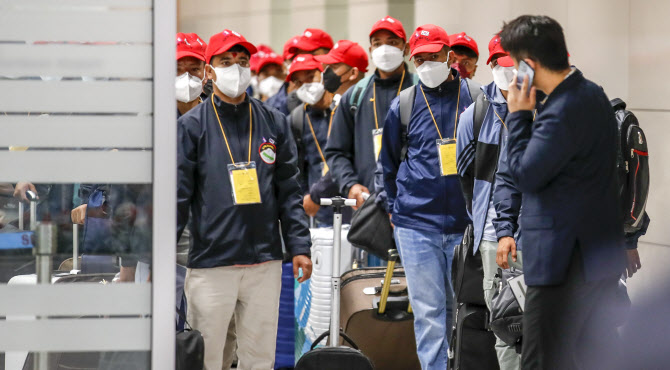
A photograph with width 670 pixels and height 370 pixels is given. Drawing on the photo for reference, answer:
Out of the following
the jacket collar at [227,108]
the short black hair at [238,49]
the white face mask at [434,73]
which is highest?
the short black hair at [238,49]

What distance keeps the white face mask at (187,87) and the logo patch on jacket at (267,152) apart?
792mm

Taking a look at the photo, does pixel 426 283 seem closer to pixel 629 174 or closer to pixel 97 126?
pixel 629 174

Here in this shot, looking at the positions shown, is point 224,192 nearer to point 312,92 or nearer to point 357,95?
point 357,95

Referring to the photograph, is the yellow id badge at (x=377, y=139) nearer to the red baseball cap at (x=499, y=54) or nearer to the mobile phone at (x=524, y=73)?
the red baseball cap at (x=499, y=54)

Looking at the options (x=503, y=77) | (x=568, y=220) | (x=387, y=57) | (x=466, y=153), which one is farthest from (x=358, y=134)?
(x=568, y=220)

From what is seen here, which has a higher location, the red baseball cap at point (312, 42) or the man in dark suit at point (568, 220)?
the red baseball cap at point (312, 42)

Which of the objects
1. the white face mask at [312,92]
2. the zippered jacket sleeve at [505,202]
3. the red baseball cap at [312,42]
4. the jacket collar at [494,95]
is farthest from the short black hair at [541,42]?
the red baseball cap at [312,42]

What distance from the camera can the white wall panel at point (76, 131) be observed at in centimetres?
355

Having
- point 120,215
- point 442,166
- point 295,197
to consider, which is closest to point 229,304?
point 295,197

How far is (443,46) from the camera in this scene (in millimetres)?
6219

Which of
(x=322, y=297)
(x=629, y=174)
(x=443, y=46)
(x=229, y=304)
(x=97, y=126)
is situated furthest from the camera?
(x=322, y=297)

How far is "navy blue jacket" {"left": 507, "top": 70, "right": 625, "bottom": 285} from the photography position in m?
4.11

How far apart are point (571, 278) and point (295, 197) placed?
72.5 inches

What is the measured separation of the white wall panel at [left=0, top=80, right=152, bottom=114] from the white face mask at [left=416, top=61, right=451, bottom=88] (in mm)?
2873
